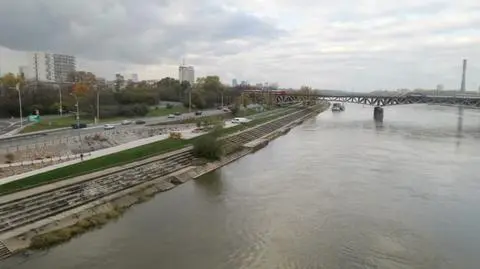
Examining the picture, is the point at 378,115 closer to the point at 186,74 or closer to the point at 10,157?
the point at 10,157

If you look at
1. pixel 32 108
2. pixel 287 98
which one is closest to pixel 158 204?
pixel 32 108

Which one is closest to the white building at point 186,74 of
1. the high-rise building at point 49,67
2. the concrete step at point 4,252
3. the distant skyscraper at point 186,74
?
the distant skyscraper at point 186,74

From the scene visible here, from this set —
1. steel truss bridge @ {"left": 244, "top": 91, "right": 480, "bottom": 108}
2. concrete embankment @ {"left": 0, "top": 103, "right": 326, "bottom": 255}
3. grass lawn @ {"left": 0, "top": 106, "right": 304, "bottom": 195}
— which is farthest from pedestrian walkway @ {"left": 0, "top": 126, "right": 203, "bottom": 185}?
steel truss bridge @ {"left": 244, "top": 91, "right": 480, "bottom": 108}

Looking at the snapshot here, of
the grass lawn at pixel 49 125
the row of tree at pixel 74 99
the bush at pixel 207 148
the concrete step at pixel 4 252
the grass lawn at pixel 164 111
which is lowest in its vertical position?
the concrete step at pixel 4 252

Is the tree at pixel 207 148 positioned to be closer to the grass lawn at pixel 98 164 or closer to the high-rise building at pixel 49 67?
the grass lawn at pixel 98 164

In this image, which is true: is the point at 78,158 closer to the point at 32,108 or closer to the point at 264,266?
the point at 264,266
